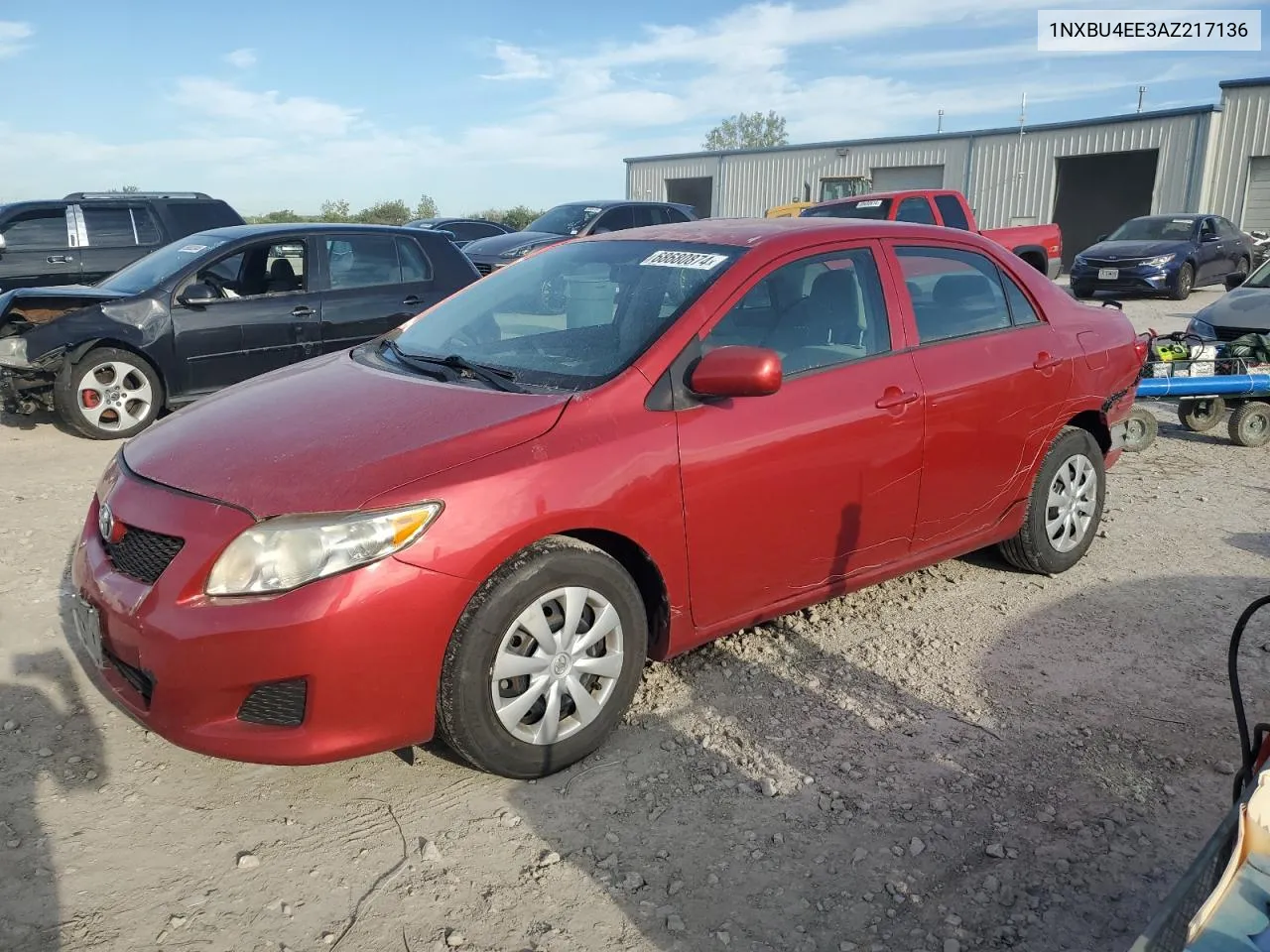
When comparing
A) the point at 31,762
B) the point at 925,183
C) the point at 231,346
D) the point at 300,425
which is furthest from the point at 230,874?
A: the point at 925,183

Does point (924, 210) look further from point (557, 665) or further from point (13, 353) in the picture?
point (557, 665)

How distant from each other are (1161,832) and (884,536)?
4.67ft

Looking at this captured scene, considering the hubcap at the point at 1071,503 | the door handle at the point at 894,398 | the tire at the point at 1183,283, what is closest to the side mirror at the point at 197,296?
the door handle at the point at 894,398

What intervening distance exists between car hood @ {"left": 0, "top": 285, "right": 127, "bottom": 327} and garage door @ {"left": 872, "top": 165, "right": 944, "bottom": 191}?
2701 cm

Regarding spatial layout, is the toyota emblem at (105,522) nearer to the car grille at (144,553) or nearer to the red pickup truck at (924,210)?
the car grille at (144,553)

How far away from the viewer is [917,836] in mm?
2803

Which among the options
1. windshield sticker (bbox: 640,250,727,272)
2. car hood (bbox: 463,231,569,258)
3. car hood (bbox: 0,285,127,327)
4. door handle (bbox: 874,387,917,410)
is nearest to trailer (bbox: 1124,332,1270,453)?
door handle (bbox: 874,387,917,410)

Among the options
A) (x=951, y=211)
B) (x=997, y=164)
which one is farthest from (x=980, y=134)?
(x=951, y=211)

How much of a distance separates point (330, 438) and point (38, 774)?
141 cm

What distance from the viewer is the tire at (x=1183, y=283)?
17578mm

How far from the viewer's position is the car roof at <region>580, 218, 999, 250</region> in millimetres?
3806

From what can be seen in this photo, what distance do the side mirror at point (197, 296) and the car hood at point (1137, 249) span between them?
51.8 feet

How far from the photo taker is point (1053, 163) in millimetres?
28297

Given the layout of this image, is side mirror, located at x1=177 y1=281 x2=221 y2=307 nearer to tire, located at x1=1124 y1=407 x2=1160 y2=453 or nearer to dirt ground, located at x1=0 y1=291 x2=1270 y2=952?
dirt ground, located at x1=0 y1=291 x2=1270 y2=952
